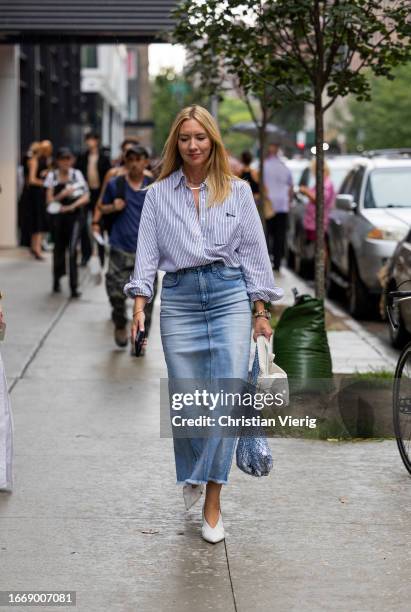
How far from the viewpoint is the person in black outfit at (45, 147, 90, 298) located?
638 inches

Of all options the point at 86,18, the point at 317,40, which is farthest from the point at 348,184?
the point at 317,40

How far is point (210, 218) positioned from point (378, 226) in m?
8.99

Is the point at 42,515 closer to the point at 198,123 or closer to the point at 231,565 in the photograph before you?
the point at 231,565

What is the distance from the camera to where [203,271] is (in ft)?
19.7

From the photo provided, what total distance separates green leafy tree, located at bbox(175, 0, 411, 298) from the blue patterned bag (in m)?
4.28

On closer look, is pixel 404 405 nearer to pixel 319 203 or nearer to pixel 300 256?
pixel 319 203

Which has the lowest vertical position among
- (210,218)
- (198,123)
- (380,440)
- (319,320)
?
(380,440)

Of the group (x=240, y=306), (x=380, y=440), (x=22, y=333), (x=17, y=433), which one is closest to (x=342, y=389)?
(x=380, y=440)

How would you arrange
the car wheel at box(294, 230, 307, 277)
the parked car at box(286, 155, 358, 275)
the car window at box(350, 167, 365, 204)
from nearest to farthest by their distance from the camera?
the car window at box(350, 167, 365, 204) < the parked car at box(286, 155, 358, 275) < the car wheel at box(294, 230, 307, 277)

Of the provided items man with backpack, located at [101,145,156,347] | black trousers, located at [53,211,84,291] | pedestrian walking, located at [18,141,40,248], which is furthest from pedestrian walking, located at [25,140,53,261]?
man with backpack, located at [101,145,156,347]

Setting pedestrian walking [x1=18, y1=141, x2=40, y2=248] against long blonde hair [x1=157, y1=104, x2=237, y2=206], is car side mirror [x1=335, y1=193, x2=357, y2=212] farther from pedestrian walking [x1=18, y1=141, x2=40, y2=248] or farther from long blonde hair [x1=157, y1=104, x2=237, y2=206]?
long blonde hair [x1=157, y1=104, x2=237, y2=206]

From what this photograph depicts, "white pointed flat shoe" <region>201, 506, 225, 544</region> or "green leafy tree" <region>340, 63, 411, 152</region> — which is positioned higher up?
"green leafy tree" <region>340, 63, 411, 152</region>

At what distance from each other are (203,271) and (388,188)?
33.7 ft

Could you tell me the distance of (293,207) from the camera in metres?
23.0
